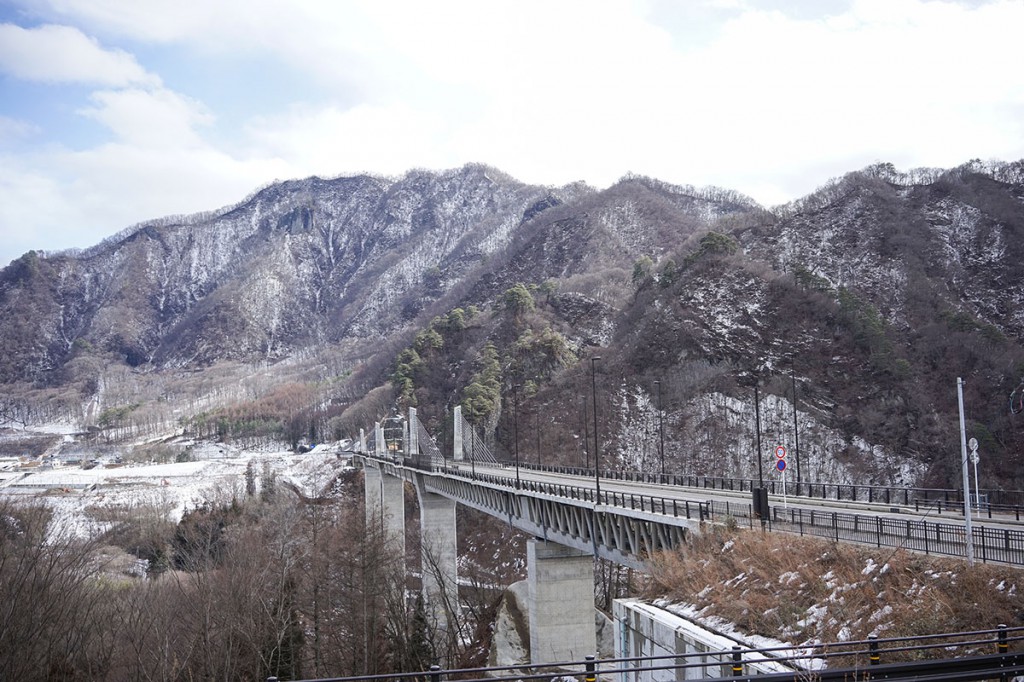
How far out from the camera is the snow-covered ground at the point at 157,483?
96.5 m

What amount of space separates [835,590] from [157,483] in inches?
4721

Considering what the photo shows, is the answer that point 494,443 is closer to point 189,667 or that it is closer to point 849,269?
point 849,269

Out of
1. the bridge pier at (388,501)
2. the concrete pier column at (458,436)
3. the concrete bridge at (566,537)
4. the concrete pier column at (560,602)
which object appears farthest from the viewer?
the concrete pier column at (458,436)

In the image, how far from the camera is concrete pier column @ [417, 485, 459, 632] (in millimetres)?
55797

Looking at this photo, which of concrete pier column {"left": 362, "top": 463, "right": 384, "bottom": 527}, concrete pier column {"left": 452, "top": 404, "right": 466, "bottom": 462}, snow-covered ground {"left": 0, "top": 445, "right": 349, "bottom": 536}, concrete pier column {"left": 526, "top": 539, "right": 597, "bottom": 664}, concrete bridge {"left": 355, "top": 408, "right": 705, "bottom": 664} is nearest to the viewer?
concrete bridge {"left": 355, "top": 408, "right": 705, "bottom": 664}

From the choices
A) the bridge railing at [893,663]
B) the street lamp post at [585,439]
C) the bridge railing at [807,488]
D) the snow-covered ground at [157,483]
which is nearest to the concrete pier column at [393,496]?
the bridge railing at [807,488]

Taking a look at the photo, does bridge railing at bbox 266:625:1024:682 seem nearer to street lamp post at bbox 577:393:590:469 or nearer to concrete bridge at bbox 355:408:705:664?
concrete bridge at bbox 355:408:705:664

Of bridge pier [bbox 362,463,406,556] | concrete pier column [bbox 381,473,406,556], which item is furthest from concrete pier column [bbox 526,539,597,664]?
concrete pier column [bbox 381,473,406,556]

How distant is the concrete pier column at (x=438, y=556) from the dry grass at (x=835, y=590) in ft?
110

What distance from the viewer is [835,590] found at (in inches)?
670

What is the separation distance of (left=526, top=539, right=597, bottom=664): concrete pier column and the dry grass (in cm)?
1464

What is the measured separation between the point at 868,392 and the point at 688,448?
772 inches

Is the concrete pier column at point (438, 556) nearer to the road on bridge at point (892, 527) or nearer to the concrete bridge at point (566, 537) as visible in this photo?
the concrete bridge at point (566, 537)

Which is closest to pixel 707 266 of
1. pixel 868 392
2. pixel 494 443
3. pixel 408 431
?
pixel 868 392
